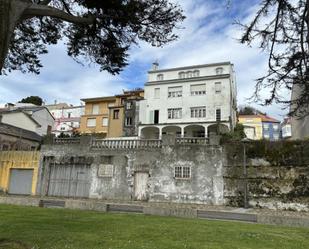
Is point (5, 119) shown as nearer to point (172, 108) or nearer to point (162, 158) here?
point (172, 108)

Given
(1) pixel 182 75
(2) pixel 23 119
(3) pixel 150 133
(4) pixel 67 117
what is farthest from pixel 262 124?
(2) pixel 23 119

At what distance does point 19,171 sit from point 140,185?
11.1 metres

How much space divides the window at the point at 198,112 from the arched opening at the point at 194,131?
1478 millimetres

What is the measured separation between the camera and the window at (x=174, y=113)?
4338cm

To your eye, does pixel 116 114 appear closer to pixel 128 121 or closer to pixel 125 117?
pixel 125 117

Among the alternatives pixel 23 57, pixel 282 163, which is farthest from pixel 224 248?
pixel 282 163

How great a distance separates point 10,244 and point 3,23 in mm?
4369

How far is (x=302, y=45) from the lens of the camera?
561cm

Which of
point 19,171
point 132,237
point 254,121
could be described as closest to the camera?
point 132,237

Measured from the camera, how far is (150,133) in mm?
45625

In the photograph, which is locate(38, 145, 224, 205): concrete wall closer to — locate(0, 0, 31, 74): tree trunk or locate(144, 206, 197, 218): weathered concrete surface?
locate(144, 206, 197, 218): weathered concrete surface

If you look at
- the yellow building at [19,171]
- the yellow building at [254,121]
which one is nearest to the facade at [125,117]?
the yellow building at [19,171]

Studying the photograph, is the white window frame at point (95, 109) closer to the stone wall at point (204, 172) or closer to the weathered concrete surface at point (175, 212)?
the stone wall at point (204, 172)

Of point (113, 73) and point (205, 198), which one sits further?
point (205, 198)
